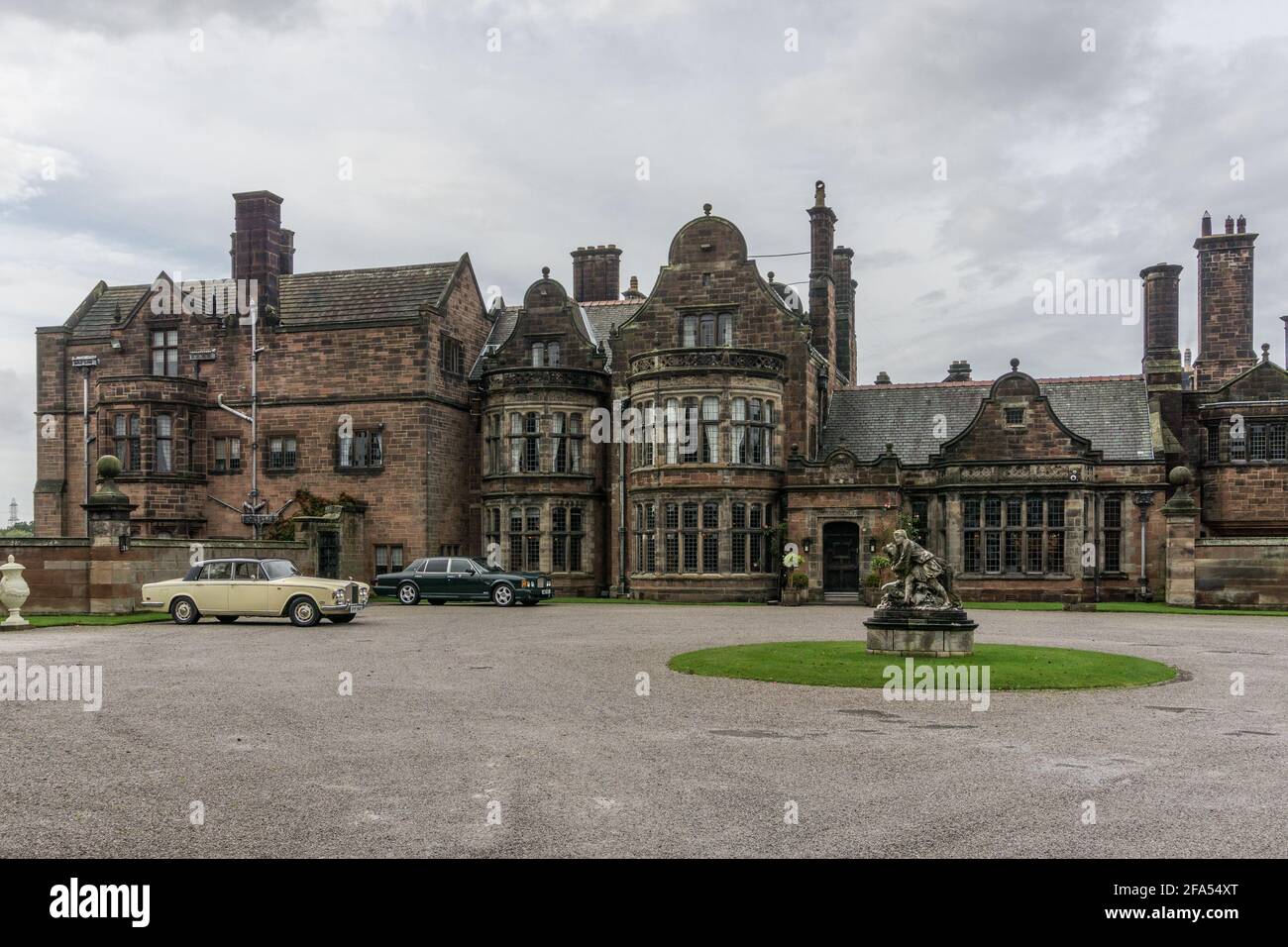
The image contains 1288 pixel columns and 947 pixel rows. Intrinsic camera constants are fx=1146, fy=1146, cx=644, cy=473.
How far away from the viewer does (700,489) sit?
39781 millimetres

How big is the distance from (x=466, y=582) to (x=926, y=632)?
19.5 meters

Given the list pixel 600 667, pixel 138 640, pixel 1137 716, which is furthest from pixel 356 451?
pixel 1137 716

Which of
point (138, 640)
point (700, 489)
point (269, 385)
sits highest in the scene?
point (269, 385)

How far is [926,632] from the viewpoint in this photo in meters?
19.0

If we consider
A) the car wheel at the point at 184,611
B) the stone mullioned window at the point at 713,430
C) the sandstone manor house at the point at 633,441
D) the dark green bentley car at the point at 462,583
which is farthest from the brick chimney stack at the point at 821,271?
the car wheel at the point at 184,611

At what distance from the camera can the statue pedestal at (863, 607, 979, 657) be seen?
1889 centimetres

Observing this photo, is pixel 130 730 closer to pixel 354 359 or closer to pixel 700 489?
pixel 700 489

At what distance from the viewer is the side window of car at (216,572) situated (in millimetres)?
27375

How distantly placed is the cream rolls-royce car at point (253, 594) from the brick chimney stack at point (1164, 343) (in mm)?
30223

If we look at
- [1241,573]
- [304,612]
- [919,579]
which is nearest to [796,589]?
[1241,573]

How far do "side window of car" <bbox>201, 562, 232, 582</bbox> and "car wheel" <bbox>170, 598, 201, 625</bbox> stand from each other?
70 centimetres

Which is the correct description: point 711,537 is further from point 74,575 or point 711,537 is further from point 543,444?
point 74,575

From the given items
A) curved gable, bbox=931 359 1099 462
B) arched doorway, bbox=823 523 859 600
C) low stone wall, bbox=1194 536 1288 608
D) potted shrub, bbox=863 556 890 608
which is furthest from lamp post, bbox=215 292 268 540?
low stone wall, bbox=1194 536 1288 608
